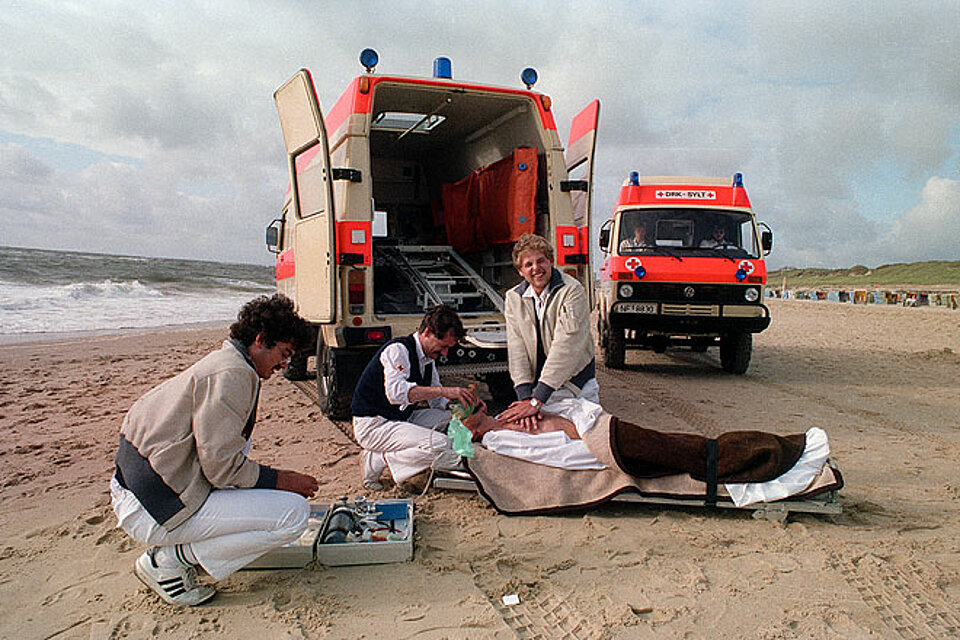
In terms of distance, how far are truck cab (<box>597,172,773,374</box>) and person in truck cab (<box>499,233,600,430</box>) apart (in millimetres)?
4178

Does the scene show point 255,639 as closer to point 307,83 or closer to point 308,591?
point 308,591

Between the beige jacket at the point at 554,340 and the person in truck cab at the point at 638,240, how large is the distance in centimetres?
466

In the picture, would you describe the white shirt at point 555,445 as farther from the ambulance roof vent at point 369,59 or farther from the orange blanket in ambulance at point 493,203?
the ambulance roof vent at point 369,59

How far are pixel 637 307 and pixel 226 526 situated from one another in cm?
645

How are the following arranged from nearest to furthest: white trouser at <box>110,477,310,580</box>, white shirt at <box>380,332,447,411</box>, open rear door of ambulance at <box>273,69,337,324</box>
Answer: white trouser at <box>110,477,310,580</box>
white shirt at <box>380,332,447,411</box>
open rear door of ambulance at <box>273,69,337,324</box>

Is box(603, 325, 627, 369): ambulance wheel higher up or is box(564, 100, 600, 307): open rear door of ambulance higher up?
box(564, 100, 600, 307): open rear door of ambulance

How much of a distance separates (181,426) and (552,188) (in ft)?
13.8

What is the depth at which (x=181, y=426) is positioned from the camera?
2.52m

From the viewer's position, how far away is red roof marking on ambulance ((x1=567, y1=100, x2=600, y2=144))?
232 inches

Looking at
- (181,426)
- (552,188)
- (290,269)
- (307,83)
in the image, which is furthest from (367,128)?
(181,426)

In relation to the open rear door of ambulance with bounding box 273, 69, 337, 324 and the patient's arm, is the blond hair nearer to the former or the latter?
the patient's arm

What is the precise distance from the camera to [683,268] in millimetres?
8203

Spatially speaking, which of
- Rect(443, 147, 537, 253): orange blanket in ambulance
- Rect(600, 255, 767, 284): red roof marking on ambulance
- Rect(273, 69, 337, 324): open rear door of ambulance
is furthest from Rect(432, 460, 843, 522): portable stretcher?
Rect(600, 255, 767, 284): red roof marking on ambulance

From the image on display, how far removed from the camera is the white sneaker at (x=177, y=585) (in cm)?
267
